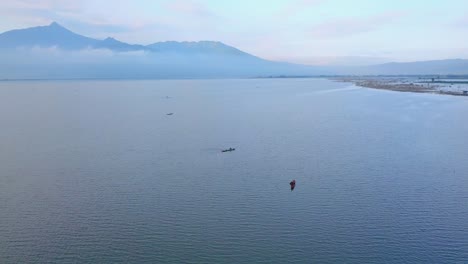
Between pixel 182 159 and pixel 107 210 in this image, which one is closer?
pixel 107 210

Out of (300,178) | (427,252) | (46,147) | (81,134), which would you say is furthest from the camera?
(81,134)

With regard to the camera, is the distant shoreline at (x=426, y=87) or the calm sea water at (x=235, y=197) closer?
the calm sea water at (x=235, y=197)

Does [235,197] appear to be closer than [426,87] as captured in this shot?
Yes

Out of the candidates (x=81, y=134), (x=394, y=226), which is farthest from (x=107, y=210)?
(x=81, y=134)

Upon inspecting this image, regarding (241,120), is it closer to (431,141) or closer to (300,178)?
(431,141)

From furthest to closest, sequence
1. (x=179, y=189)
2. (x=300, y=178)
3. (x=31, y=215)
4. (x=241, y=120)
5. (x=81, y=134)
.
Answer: (x=241, y=120) → (x=81, y=134) → (x=300, y=178) → (x=179, y=189) → (x=31, y=215)

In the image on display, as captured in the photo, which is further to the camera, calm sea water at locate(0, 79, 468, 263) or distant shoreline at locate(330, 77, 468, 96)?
distant shoreline at locate(330, 77, 468, 96)

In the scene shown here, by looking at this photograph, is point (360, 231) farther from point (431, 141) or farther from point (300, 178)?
point (431, 141)
